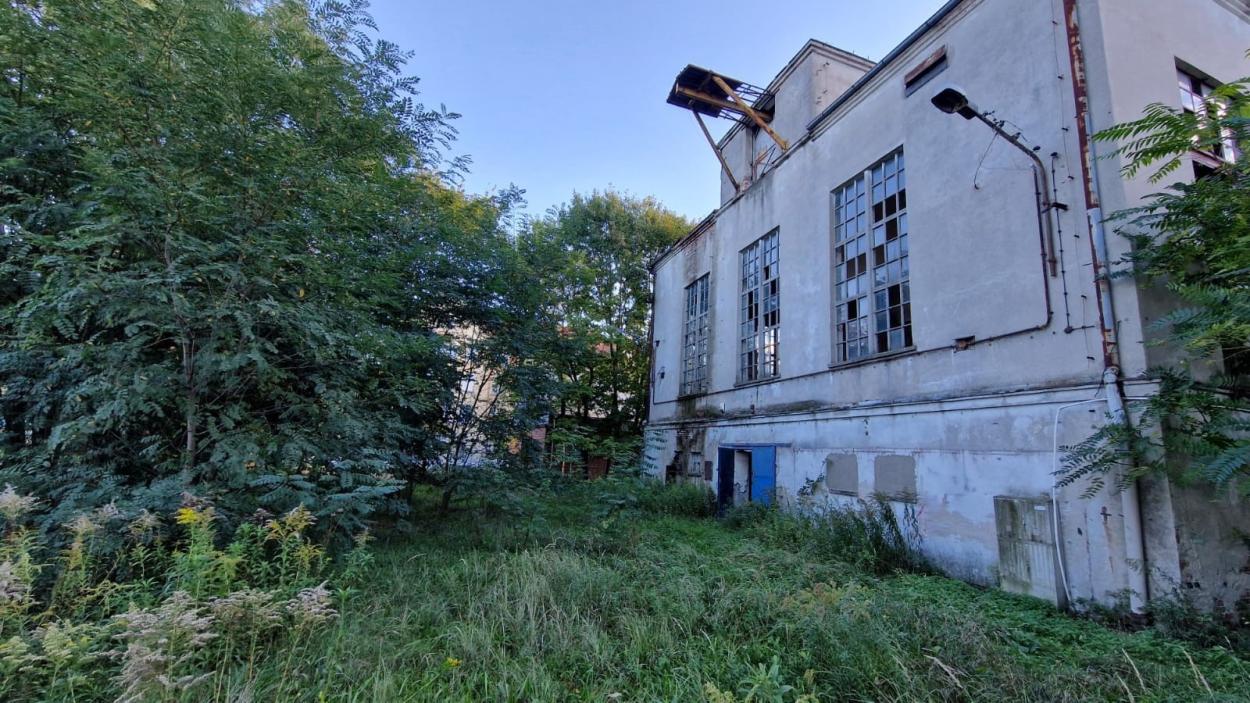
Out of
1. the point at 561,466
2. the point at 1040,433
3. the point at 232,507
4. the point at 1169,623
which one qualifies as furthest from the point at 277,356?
the point at 1169,623

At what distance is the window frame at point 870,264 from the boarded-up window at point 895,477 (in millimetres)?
1612

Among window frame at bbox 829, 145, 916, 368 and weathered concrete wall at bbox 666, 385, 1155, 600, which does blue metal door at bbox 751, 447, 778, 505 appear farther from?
window frame at bbox 829, 145, 916, 368

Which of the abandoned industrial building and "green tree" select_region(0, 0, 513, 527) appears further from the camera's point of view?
the abandoned industrial building

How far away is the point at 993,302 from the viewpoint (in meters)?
6.57

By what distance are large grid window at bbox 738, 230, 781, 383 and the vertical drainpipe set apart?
5.82m

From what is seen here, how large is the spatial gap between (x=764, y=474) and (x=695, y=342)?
18.0 ft

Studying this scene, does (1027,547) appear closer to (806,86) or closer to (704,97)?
(806,86)

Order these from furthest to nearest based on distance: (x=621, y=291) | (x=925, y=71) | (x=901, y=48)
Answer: (x=621, y=291), (x=901, y=48), (x=925, y=71)

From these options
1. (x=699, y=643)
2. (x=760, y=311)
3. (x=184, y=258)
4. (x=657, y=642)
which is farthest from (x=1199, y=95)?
(x=184, y=258)

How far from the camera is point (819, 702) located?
310 cm

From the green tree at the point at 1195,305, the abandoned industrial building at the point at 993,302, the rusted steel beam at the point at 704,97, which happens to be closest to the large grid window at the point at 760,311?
the abandoned industrial building at the point at 993,302

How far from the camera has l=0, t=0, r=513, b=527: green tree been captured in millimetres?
4332

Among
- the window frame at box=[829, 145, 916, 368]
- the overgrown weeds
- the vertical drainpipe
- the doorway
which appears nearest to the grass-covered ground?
the overgrown weeds

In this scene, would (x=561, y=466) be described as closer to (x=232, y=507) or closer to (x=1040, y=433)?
(x=232, y=507)
